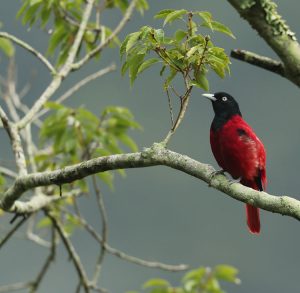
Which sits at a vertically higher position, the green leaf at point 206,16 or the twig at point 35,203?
the green leaf at point 206,16

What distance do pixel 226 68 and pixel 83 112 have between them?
256cm

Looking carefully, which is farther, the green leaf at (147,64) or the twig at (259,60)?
the green leaf at (147,64)

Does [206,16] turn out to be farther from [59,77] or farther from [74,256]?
[74,256]

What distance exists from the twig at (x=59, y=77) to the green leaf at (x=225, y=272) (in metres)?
1.89

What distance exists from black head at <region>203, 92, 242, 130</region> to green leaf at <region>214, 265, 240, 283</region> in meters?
1.35

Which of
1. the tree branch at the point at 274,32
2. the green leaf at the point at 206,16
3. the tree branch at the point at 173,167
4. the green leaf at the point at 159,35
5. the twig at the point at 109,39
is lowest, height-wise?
the tree branch at the point at 173,167

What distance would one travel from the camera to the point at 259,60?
243 centimetres

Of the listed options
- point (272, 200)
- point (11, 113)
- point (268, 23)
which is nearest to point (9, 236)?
point (11, 113)

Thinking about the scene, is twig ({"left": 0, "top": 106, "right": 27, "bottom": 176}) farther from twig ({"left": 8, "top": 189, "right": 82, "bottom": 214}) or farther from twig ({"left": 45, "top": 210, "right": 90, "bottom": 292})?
twig ({"left": 45, "top": 210, "right": 90, "bottom": 292})

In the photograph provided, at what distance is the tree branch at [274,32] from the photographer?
7.21ft

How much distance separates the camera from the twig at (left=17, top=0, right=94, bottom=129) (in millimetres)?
4747

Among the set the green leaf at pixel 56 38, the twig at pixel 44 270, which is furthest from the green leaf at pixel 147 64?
the twig at pixel 44 270

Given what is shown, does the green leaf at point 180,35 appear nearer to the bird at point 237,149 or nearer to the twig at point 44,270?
the bird at point 237,149

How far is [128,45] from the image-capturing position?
336 cm
